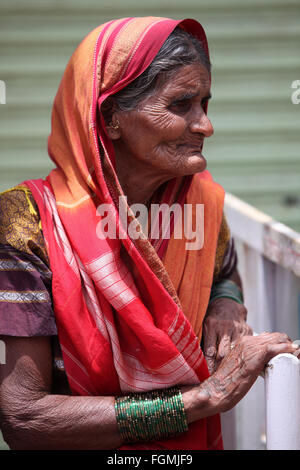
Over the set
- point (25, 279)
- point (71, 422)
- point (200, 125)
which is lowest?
point (71, 422)

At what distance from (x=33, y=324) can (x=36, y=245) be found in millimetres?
256

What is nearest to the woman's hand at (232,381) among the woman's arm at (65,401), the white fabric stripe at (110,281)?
the woman's arm at (65,401)

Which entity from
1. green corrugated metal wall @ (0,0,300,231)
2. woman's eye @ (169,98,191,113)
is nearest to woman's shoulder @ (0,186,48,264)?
woman's eye @ (169,98,191,113)

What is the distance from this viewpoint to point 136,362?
206 cm

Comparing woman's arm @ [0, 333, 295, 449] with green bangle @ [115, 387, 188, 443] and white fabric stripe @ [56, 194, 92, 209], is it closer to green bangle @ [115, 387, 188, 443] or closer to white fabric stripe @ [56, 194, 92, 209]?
green bangle @ [115, 387, 188, 443]

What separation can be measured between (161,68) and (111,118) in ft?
0.81

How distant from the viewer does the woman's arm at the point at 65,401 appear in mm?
1936

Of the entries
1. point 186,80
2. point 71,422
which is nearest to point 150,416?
point 71,422

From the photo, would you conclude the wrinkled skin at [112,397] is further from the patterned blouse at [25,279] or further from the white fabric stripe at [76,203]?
the white fabric stripe at [76,203]

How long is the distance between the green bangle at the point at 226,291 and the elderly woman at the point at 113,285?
0.86 ft

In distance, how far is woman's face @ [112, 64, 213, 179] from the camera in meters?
2.11

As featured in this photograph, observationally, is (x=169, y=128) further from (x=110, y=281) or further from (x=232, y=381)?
(x=232, y=381)

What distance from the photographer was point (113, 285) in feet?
6.56
